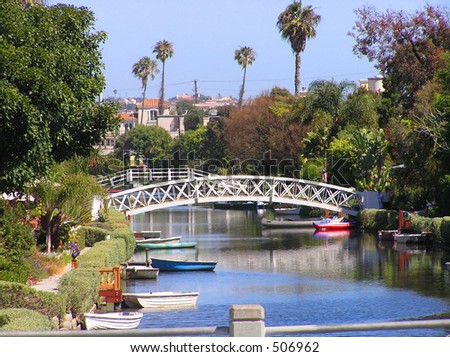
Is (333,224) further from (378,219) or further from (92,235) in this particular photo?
(92,235)

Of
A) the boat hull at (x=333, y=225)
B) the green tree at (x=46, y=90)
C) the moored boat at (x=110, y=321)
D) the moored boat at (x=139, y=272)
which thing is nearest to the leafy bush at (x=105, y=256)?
the moored boat at (x=139, y=272)

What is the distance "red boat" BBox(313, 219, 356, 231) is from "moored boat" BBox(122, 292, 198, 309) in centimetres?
3463

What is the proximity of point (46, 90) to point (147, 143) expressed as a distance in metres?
131

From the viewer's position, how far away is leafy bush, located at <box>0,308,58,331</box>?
1727 centimetres

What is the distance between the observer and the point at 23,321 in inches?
705

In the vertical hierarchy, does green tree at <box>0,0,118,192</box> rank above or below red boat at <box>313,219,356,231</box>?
above

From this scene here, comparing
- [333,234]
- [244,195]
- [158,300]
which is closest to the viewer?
[158,300]

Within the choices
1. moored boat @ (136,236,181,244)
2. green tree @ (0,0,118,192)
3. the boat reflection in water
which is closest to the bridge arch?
the boat reflection in water

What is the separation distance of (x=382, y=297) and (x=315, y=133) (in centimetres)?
4324

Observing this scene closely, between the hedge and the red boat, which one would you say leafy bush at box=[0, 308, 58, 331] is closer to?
the hedge

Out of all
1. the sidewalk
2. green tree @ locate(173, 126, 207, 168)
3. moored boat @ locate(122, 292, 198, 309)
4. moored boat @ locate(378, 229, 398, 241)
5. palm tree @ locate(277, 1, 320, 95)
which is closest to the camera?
the sidewalk

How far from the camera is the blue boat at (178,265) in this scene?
140 feet

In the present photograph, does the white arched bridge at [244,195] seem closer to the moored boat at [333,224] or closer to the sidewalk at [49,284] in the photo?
the moored boat at [333,224]

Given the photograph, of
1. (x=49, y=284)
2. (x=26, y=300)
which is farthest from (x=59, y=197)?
(x=26, y=300)
